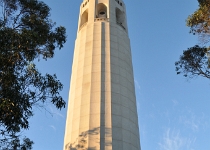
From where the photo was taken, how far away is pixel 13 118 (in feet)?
47.9

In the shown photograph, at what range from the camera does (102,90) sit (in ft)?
78.4

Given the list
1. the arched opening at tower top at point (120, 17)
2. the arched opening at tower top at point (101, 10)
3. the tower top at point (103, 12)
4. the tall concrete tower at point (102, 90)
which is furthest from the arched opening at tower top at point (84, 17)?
the arched opening at tower top at point (120, 17)

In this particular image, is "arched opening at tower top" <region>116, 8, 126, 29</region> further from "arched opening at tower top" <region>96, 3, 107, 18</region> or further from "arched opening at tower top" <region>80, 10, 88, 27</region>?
"arched opening at tower top" <region>80, 10, 88, 27</region>

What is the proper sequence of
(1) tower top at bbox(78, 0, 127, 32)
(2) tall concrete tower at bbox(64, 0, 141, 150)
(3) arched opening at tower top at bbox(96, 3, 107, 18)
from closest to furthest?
(2) tall concrete tower at bbox(64, 0, 141, 150), (1) tower top at bbox(78, 0, 127, 32), (3) arched opening at tower top at bbox(96, 3, 107, 18)

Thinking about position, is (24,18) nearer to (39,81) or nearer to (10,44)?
(10,44)

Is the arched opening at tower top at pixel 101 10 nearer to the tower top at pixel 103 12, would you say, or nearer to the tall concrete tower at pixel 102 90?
the tower top at pixel 103 12

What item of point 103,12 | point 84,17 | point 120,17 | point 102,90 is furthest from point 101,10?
point 102,90

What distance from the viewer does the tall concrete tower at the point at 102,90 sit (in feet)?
71.2

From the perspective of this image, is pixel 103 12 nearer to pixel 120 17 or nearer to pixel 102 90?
pixel 120 17

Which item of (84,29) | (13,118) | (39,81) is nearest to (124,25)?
(84,29)

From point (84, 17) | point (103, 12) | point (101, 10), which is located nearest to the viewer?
point (103, 12)

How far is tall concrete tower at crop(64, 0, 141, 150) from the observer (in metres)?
21.7

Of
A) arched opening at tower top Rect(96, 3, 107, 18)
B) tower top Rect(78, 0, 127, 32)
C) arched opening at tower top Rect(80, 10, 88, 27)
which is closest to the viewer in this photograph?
tower top Rect(78, 0, 127, 32)

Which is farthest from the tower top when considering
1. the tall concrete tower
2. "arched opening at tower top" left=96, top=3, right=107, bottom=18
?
the tall concrete tower
